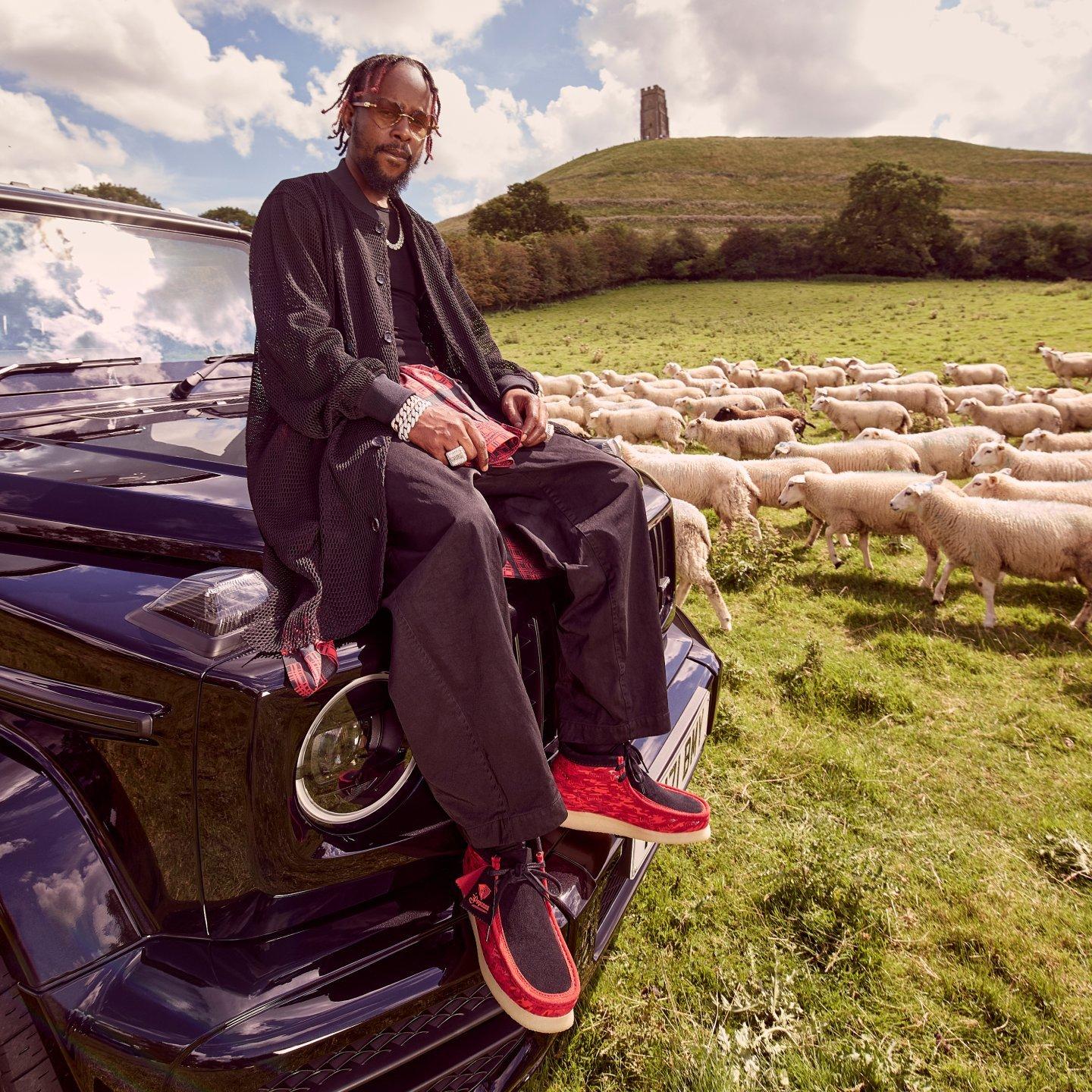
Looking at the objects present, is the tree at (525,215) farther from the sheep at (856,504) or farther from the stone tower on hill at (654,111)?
the stone tower on hill at (654,111)

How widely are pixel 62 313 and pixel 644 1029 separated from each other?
3.39 m

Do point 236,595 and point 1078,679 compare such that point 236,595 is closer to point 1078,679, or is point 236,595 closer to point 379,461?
point 379,461

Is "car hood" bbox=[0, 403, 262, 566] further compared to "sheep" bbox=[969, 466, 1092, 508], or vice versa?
"sheep" bbox=[969, 466, 1092, 508]

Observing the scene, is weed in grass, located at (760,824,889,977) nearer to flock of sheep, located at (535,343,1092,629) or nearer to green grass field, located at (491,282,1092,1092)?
green grass field, located at (491,282,1092,1092)

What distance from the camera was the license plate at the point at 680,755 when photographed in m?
2.07

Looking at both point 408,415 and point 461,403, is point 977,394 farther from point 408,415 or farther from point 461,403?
point 408,415

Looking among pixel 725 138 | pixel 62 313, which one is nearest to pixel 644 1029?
pixel 62 313

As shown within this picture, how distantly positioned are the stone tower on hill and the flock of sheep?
155 meters

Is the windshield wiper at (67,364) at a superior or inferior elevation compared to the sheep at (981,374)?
superior

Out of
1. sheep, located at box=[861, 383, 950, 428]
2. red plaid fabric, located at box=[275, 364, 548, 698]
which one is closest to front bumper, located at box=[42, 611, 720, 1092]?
red plaid fabric, located at box=[275, 364, 548, 698]

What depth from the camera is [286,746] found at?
1383 mm

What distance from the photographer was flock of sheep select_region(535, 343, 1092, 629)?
5.73 meters

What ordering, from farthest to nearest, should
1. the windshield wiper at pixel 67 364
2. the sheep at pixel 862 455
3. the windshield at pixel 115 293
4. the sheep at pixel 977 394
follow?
the sheep at pixel 977 394 → the sheep at pixel 862 455 → the windshield at pixel 115 293 → the windshield wiper at pixel 67 364

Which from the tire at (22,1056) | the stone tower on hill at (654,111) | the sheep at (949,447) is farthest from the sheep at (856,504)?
the stone tower on hill at (654,111)
